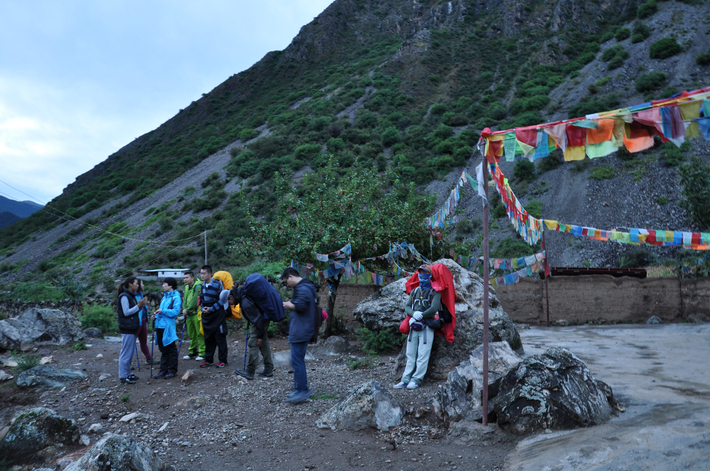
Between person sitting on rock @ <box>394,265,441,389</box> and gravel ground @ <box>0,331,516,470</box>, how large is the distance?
219mm

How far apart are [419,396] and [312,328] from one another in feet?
5.17

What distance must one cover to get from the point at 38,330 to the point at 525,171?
3507 centimetres

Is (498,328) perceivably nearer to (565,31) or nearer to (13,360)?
(13,360)

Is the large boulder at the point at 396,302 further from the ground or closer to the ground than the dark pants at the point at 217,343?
further from the ground

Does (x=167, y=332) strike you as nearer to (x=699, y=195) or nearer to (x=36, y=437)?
(x=36, y=437)

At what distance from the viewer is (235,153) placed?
48.9m

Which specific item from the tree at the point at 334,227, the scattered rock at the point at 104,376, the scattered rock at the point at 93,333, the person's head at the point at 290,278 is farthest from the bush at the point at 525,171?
the scattered rock at the point at 104,376

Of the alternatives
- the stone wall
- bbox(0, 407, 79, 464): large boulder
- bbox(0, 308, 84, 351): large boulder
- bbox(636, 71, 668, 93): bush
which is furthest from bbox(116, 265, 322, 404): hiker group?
bbox(636, 71, 668, 93): bush

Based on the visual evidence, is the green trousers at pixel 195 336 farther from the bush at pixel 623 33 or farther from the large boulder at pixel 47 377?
the bush at pixel 623 33

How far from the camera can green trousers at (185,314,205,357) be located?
826cm

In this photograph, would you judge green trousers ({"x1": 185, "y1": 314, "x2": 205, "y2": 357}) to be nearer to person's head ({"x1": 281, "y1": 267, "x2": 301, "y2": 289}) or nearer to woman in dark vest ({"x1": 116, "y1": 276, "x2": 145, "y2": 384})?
woman in dark vest ({"x1": 116, "y1": 276, "x2": 145, "y2": 384})

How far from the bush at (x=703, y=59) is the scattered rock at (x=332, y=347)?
157 feet

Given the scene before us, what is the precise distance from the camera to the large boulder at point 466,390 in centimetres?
485

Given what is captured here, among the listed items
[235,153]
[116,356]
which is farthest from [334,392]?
[235,153]
